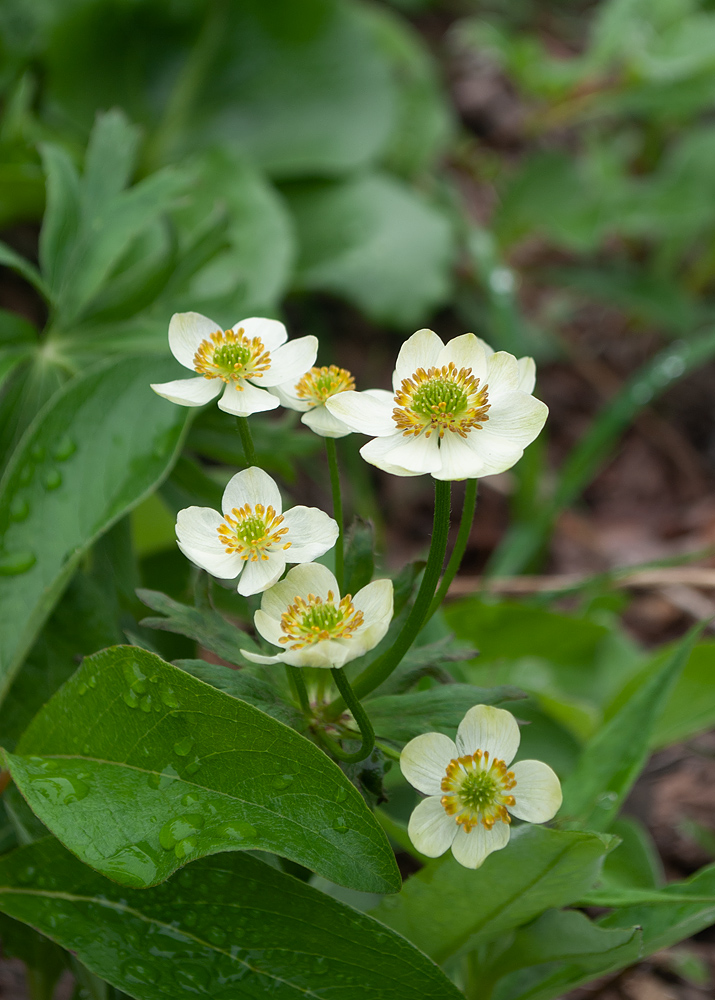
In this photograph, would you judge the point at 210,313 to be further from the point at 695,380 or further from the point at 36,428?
the point at 695,380

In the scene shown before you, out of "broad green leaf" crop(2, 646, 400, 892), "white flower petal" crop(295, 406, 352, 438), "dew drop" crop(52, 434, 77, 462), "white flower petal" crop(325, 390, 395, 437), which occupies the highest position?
"dew drop" crop(52, 434, 77, 462)

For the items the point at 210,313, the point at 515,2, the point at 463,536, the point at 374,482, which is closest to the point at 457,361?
the point at 463,536

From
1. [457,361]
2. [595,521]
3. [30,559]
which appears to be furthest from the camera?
[595,521]

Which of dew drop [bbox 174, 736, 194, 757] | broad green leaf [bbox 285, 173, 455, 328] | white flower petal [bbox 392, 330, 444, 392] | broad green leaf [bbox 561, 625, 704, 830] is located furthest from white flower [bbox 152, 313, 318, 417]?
broad green leaf [bbox 285, 173, 455, 328]

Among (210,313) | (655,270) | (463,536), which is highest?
(655,270)

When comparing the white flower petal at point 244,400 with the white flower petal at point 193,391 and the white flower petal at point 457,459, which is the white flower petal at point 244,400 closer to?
the white flower petal at point 193,391

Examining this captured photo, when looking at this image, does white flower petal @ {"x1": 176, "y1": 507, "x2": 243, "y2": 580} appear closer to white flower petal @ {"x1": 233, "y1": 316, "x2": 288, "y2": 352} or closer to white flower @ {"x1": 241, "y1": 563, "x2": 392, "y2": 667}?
white flower @ {"x1": 241, "y1": 563, "x2": 392, "y2": 667}
